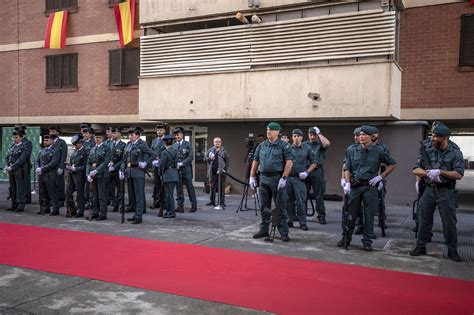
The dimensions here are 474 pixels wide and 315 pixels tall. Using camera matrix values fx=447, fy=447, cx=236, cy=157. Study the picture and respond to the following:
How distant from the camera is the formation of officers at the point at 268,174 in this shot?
6926mm

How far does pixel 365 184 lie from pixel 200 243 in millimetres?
2918

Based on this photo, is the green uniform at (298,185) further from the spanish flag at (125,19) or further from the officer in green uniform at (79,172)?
the spanish flag at (125,19)

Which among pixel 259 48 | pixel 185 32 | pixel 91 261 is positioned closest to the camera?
pixel 91 261

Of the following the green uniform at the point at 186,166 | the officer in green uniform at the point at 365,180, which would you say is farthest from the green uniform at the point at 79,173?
the officer in green uniform at the point at 365,180

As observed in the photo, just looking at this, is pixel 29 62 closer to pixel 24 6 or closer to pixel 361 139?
pixel 24 6

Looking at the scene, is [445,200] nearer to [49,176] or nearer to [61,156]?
[61,156]

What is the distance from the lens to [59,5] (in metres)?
19.5

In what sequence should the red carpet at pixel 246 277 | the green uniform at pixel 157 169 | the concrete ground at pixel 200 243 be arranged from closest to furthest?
the concrete ground at pixel 200 243 → the red carpet at pixel 246 277 → the green uniform at pixel 157 169

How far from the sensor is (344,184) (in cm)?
757

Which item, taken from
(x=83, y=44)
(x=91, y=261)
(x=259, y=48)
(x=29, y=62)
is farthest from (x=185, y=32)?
(x=91, y=261)

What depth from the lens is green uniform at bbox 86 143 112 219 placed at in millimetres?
9891

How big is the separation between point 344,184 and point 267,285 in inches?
115

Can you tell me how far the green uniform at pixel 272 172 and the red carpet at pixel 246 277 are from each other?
1283 mm

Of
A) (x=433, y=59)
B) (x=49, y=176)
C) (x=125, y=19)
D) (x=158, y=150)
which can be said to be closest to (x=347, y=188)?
(x=158, y=150)
